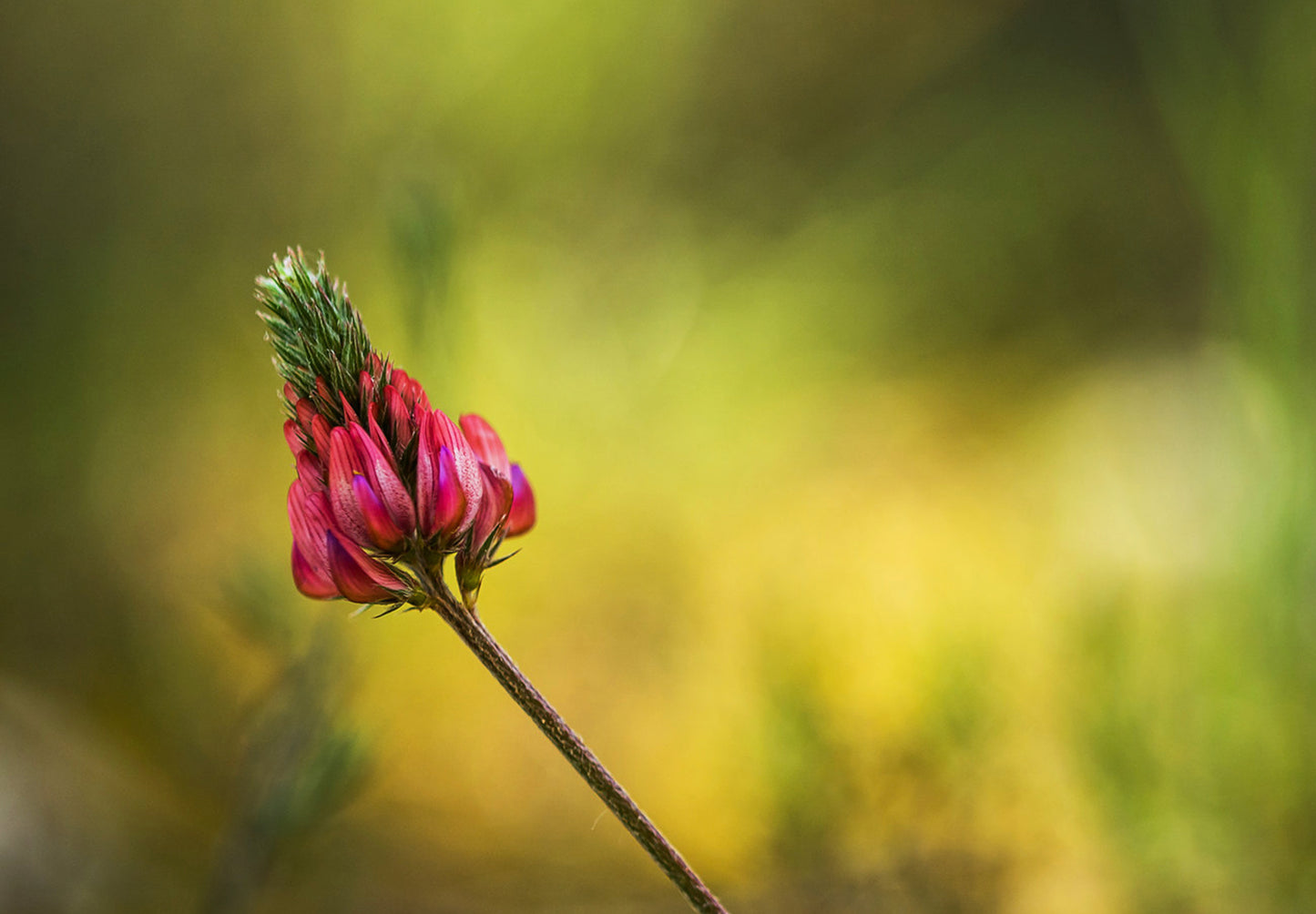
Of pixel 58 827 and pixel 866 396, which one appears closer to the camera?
pixel 58 827

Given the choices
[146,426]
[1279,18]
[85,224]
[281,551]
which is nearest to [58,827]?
[281,551]

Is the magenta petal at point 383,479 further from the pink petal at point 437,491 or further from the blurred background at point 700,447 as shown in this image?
the blurred background at point 700,447

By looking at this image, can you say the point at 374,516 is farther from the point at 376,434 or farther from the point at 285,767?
the point at 285,767

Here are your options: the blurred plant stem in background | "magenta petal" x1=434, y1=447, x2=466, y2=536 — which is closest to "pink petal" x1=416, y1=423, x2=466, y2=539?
"magenta petal" x1=434, y1=447, x2=466, y2=536

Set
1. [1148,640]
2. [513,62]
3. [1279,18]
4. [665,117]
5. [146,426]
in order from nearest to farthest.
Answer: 1. [1279,18]
2. [1148,640]
3. [146,426]
4. [513,62]
5. [665,117]

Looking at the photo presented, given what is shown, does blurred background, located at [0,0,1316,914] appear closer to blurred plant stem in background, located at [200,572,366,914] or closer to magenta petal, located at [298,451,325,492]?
blurred plant stem in background, located at [200,572,366,914]

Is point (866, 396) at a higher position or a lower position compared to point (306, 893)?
higher

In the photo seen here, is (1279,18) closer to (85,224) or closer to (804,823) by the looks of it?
(804,823)
